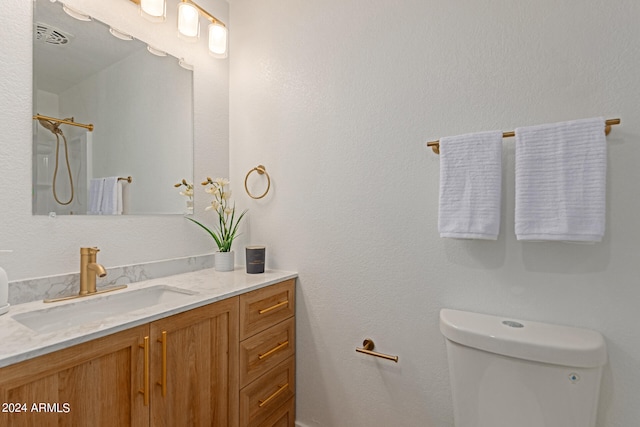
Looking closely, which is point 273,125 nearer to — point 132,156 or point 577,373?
point 132,156

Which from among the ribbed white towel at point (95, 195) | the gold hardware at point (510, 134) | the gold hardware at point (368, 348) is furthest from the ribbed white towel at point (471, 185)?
the ribbed white towel at point (95, 195)

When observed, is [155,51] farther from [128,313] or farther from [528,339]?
[528,339]

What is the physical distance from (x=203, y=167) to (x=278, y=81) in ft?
2.06

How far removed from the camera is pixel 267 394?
4.76 ft

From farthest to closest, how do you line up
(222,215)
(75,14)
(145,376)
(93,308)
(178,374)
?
(222,215) < (75,14) < (93,308) < (178,374) < (145,376)

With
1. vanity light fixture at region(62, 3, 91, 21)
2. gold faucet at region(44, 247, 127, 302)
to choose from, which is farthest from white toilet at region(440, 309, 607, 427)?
vanity light fixture at region(62, 3, 91, 21)

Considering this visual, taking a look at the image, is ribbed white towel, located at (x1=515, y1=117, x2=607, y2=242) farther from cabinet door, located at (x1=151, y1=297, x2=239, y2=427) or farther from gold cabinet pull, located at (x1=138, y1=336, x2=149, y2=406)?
gold cabinet pull, located at (x1=138, y1=336, x2=149, y2=406)

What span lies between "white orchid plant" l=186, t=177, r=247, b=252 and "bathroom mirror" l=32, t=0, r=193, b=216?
0.46 feet

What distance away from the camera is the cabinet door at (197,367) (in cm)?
101

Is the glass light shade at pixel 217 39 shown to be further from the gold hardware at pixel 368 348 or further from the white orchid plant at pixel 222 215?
the gold hardware at pixel 368 348

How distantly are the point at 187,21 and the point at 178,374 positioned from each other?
1.55 meters

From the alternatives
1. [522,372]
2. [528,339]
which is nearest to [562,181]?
[528,339]

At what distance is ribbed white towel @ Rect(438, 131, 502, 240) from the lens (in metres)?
1.13

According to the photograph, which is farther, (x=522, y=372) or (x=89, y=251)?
(x=89, y=251)
